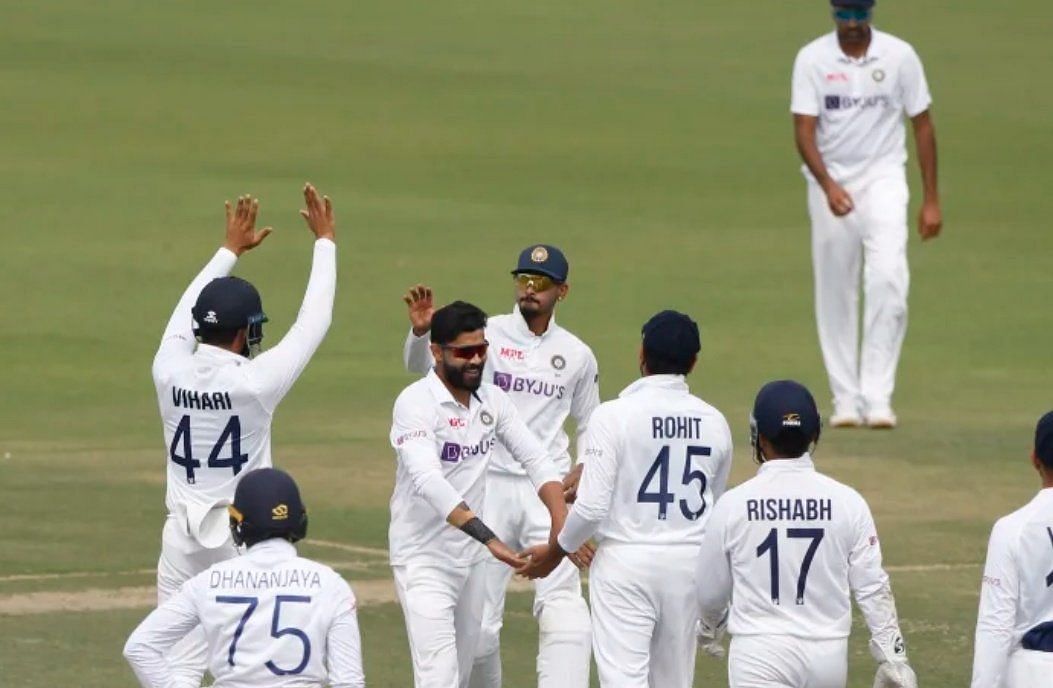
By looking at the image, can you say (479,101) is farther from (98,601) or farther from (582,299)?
(98,601)

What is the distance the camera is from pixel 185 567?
34.2ft

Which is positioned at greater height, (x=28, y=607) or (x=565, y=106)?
(x=565, y=106)

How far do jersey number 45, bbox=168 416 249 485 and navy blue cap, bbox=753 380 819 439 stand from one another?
2145 millimetres

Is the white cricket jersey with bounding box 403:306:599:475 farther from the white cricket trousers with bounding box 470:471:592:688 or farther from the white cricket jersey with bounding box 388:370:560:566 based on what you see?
the white cricket jersey with bounding box 388:370:560:566

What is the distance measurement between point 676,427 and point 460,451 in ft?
2.94

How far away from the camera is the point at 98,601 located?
41.8ft

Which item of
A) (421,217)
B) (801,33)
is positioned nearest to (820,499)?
(421,217)

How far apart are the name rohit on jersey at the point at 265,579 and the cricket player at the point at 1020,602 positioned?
217cm

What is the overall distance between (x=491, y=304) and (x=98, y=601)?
798 centimetres

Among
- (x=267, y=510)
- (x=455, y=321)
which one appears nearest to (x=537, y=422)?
(x=455, y=321)

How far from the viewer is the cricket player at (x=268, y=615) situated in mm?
8320

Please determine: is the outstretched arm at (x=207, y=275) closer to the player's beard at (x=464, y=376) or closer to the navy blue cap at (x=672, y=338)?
the player's beard at (x=464, y=376)

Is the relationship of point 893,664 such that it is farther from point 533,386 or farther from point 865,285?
point 865,285

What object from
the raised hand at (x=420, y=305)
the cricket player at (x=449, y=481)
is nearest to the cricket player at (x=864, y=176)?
the raised hand at (x=420, y=305)
